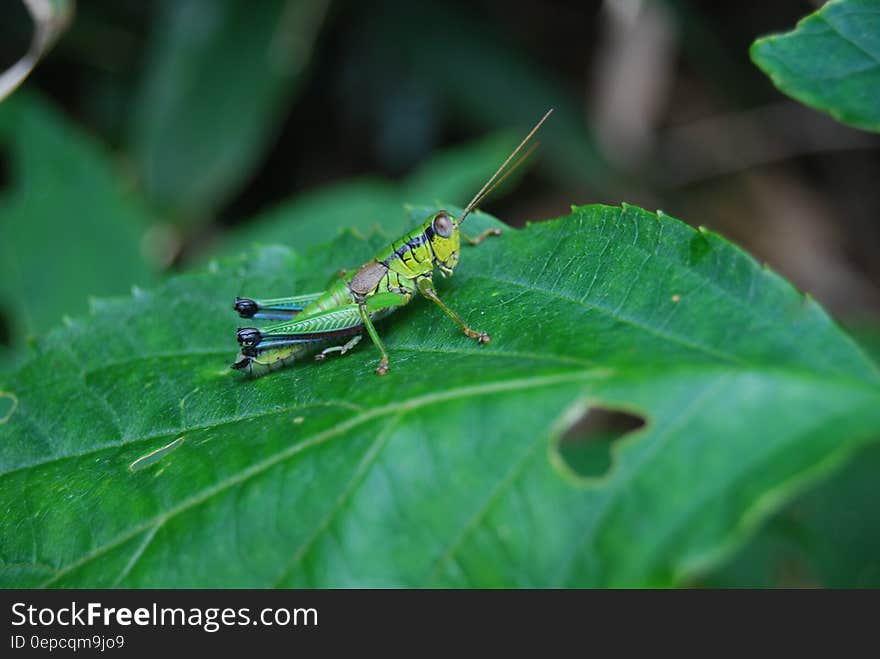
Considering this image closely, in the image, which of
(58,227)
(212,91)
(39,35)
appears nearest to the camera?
(39,35)

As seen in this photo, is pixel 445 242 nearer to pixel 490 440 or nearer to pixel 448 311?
pixel 448 311

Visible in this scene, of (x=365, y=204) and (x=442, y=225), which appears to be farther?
(x=365, y=204)

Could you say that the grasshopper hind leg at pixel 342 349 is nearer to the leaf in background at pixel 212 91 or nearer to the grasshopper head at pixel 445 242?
the grasshopper head at pixel 445 242

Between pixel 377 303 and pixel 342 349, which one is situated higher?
pixel 377 303

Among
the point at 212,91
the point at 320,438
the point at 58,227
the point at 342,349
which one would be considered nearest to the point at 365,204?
the point at 58,227

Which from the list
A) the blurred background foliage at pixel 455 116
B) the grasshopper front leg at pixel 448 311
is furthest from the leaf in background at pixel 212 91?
the grasshopper front leg at pixel 448 311
